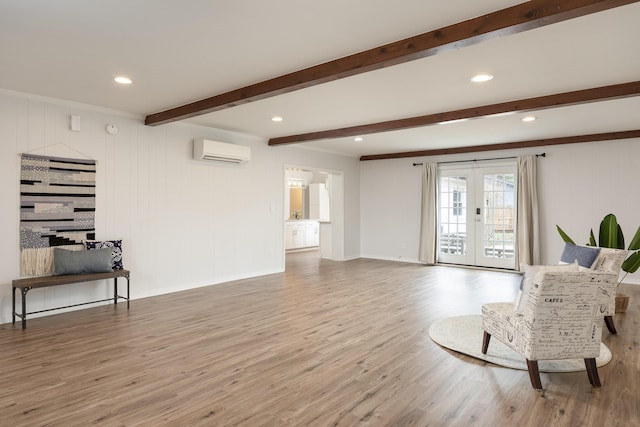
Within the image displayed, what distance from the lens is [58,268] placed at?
4332mm

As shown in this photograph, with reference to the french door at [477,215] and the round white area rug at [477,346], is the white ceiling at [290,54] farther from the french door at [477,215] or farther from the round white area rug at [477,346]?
the french door at [477,215]

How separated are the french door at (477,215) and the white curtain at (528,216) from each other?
0.79 ft

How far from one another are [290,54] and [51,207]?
11.3 ft

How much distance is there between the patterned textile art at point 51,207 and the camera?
14.1 feet

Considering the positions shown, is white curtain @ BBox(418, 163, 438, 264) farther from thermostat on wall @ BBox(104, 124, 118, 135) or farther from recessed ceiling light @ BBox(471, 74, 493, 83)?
thermostat on wall @ BBox(104, 124, 118, 135)

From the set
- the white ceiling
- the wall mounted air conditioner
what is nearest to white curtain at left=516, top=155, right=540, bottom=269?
the white ceiling

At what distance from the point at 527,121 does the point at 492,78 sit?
2.27m

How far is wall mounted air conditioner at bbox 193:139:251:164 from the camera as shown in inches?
228

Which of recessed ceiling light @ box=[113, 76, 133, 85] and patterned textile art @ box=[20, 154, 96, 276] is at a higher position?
recessed ceiling light @ box=[113, 76, 133, 85]

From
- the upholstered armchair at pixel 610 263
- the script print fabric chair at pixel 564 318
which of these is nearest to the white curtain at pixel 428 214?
the upholstered armchair at pixel 610 263

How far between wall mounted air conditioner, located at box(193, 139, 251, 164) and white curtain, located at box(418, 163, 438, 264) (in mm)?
4093

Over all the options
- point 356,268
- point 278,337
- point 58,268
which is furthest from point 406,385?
point 356,268

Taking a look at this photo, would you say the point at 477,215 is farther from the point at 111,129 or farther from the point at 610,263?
the point at 111,129

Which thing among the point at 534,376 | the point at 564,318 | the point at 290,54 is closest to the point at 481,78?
the point at 290,54
